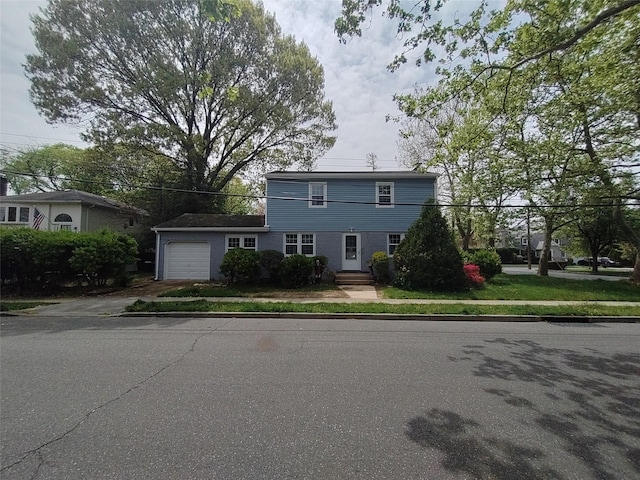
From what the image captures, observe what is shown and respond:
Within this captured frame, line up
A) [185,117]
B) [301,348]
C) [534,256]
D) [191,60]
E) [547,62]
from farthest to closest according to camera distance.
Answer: [534,256]
[185,117]
[191,60]
[547,62]
[301,348]

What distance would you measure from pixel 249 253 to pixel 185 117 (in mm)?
14202

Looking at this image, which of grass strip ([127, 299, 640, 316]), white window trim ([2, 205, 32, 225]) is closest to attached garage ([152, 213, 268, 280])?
grass strip ([127, 299, 640, 316])

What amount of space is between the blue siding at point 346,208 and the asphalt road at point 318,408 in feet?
34.1

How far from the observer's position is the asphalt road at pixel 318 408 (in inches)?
93.2

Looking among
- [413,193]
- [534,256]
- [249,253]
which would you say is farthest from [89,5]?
[534,256]

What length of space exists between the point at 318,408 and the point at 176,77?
21.7m

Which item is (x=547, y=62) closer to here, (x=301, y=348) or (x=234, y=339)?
(x=301, y=348)

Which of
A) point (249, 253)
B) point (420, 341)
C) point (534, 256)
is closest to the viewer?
point (420, 341)

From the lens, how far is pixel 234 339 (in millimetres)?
6082

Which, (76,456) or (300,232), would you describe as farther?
(300,232)

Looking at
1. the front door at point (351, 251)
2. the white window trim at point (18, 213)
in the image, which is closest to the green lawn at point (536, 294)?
the front door at point (351, 251)

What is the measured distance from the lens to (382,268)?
14.7 metres

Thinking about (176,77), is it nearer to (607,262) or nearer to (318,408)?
(318,408)

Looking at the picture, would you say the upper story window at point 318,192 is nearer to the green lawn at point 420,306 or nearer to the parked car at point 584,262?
the green lawn at point 420,306
